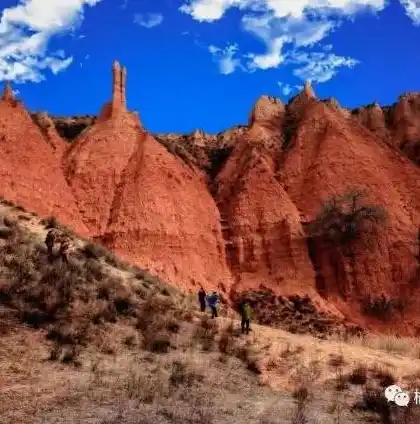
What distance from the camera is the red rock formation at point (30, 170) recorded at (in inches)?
1388

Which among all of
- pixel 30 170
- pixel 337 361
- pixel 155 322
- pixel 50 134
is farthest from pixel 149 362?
pixel 50 134

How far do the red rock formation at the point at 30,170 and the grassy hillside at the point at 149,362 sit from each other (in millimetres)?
16143

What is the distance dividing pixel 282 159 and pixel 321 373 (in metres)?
35.1

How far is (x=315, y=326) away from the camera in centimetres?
3297

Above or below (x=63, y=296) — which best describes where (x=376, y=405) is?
below

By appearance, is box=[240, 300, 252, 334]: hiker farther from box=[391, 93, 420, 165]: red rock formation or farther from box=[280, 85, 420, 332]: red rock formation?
box=[391, 93, 420, 165]: red rock formation

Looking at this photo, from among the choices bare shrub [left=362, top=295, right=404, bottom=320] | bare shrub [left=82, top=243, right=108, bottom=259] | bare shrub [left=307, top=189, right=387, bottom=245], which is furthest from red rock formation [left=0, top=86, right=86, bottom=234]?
bare shrub [left=362, top=295, right=404, bottom=320]

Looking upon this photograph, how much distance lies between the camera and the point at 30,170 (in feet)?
122

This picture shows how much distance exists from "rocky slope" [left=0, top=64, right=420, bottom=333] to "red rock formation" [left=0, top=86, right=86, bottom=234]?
0.10m

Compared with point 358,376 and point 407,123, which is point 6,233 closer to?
point 358,376

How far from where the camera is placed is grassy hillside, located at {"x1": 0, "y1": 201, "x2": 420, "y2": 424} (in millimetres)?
10070

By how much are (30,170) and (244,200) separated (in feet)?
48.3

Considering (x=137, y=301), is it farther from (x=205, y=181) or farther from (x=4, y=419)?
(x=205, y=181)

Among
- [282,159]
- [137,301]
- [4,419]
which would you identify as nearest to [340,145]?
[282,159]
